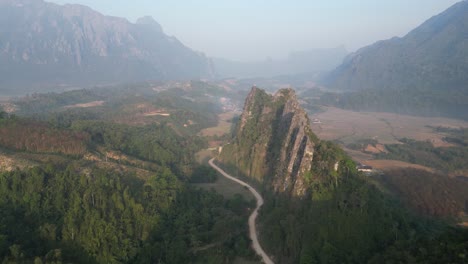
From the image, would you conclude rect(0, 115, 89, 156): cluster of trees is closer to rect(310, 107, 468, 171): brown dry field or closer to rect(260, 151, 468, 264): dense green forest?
rect(260, 151, 468, 264): dense green forest

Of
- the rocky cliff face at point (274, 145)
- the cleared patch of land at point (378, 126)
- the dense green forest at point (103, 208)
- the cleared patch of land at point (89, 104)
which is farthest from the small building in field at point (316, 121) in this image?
the cleared patch of land at point (89, 104)

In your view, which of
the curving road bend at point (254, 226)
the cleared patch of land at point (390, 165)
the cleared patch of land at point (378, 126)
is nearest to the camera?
the curving road bend at point (254, 226)

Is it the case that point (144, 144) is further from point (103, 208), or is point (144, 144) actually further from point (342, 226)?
point (342, 226)

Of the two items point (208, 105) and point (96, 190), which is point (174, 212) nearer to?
point (96, 190)

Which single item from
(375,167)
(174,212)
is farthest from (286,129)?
(174,212)

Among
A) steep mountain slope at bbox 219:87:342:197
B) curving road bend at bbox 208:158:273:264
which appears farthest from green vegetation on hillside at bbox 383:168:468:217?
curving road bend at bbox 208:158:273:264

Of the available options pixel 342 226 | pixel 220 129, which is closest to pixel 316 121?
pixel 220 129

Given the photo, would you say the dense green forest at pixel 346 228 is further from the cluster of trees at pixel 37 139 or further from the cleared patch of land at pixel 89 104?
the cleared patch of land at pixel 89 104
